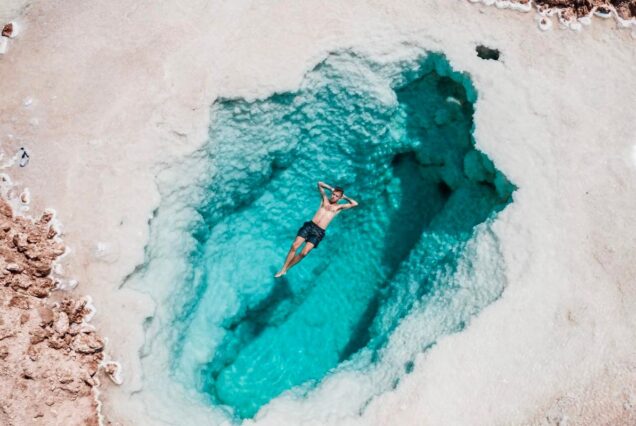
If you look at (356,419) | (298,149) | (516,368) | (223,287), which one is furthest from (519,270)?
(223,287)

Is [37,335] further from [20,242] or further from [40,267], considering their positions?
[20,242]

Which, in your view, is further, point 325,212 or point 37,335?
point 325,212

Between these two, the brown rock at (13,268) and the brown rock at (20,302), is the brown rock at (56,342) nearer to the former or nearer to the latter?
the brown rock at (20,302)

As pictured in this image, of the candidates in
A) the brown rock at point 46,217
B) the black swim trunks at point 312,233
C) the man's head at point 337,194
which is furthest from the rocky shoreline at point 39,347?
the man's head at point 337,194

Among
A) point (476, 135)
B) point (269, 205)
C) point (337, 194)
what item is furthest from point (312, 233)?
point (476, 135)

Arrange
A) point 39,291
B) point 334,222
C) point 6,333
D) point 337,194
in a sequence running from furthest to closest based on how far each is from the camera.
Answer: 1. point 334,222
2. point 337,194
3. point 39,291
4. point 6,333

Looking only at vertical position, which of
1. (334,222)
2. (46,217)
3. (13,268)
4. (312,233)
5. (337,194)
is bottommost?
(13,268)

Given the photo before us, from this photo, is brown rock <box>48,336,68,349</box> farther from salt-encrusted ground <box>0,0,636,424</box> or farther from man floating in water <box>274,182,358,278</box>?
man floating in water <box>274,182,358,278</box>

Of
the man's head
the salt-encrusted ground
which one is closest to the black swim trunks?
the man's head
